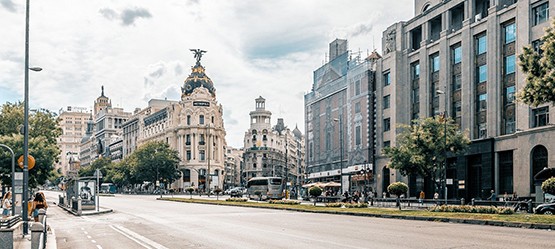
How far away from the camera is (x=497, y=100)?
5362 cm

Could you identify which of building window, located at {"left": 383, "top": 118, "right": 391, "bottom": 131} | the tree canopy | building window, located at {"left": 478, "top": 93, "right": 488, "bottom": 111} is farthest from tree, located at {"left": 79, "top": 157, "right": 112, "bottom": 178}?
building window, located at {"left": 478, "top": 93, "right": 488, "bottom": 111}

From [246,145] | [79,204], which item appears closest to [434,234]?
[79,204]

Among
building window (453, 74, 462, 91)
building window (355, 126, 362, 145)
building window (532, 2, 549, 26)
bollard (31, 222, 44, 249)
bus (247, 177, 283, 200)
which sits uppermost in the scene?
building window (532, 2, 549, 26)

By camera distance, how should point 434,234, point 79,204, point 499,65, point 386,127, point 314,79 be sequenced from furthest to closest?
1. point 314,79
2. point 386,127
3. point 499,65
4. point 79,204
5. point 434,234

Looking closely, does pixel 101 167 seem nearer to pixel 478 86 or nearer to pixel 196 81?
pixel 196 81

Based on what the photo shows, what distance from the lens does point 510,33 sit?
172 ft

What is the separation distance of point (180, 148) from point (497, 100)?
10694 centimetres

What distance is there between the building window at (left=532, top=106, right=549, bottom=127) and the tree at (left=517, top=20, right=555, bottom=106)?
18.5 meters

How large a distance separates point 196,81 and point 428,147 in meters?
105

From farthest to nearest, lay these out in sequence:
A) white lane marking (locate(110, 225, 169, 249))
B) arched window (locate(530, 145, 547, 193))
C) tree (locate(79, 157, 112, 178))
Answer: tree (locate(79, 157, 112, 178)) < arched window (locate(530, 145, 547, 193)) < white lane marking (locate(110, 225, 169, 249))

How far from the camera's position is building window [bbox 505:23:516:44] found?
171 ft

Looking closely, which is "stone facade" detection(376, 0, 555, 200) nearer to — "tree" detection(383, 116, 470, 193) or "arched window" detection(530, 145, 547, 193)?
"arched window" detection(530, 145, 547, 193)

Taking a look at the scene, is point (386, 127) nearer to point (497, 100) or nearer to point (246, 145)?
point (497, 100)

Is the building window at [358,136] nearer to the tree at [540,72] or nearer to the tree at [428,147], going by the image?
the tree at [428,147]
